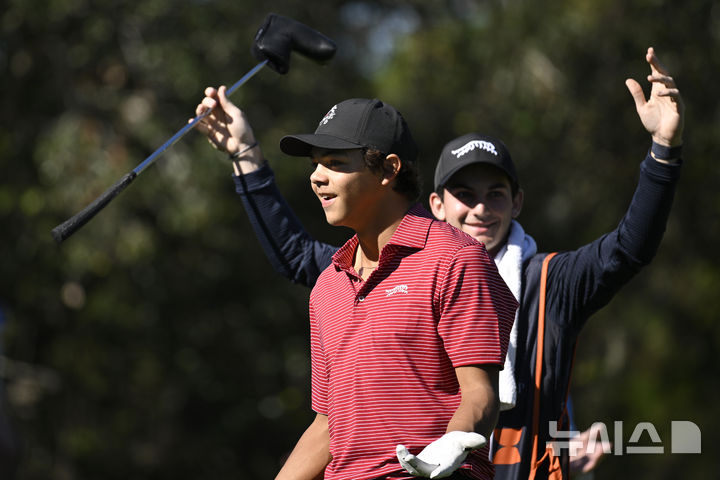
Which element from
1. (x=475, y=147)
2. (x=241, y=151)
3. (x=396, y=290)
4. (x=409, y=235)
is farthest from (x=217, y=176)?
(x=396, y=290)

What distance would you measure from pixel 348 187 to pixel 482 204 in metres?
1.03

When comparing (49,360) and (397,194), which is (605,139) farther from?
(397,194)

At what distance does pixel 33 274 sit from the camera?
12852mm

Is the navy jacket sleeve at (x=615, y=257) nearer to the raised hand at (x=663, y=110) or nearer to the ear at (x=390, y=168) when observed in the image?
the raised hand at (x=663, y=110)

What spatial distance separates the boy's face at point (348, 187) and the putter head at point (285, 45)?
1637 millimetres

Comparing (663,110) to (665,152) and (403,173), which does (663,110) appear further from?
(403,173)

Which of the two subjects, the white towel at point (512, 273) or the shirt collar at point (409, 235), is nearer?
the shirt collar at point (409, 235)

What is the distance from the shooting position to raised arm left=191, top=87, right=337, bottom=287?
4.79m

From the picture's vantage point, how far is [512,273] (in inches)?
166

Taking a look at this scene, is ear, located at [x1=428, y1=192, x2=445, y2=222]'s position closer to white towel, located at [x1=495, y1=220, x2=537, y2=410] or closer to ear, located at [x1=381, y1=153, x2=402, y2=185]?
white towel, located at [x1=495, y1=220, x2=537, y2=410]

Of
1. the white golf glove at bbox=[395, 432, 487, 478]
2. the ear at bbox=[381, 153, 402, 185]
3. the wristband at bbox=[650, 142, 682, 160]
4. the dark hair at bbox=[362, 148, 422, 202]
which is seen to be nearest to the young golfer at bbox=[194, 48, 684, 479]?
the wristband at bbox=[650, 142, 682, 160]

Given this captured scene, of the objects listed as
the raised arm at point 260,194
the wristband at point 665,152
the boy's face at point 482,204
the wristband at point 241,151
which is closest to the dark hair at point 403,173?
the boy's face at point 482,204

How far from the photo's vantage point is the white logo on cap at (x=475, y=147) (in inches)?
173

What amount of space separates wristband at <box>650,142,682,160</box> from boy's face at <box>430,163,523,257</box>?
0.67 m
